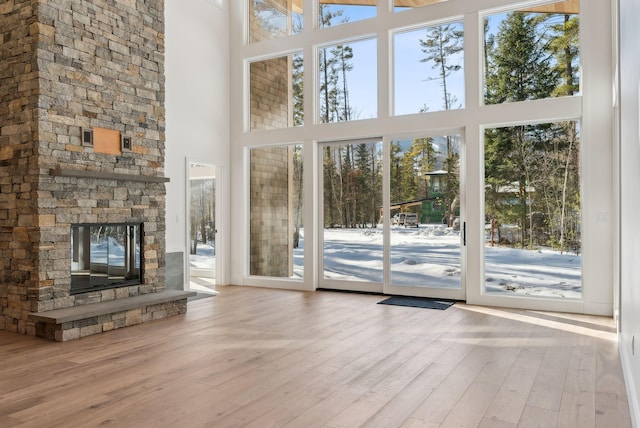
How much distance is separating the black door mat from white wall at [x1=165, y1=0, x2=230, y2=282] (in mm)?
3003

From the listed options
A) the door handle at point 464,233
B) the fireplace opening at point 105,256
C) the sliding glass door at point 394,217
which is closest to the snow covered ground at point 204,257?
the sliding glass door at point 394,217

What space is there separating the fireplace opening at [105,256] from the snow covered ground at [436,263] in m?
2.60

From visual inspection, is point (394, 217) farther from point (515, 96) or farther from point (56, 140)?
point (56, 140)

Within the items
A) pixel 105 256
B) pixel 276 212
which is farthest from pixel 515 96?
pixel 105 256

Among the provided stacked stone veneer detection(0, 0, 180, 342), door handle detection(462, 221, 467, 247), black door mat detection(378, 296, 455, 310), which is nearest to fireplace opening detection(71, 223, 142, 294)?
stacked stone veneer detection(0, 0, 180, 342)

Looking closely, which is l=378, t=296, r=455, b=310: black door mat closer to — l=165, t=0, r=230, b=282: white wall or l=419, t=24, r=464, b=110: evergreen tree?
l=419, t=24, r=464, b=110: evergreen tree

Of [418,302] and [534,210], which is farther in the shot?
[418,302]

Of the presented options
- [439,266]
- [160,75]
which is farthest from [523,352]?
[160,75]

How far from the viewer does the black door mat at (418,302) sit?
6.08 metres

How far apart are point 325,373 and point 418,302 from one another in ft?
9.90

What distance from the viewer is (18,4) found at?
495 cm

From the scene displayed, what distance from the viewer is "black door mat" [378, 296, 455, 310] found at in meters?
6.08

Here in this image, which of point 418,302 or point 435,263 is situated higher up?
point 435,263

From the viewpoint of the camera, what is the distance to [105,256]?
17.8ft
